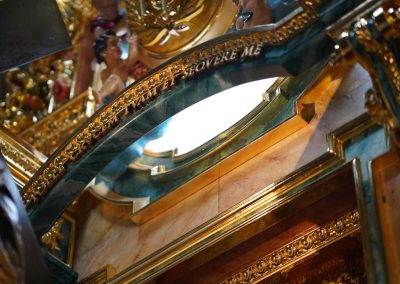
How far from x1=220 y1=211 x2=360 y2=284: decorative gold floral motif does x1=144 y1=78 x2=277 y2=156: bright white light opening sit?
0.63m

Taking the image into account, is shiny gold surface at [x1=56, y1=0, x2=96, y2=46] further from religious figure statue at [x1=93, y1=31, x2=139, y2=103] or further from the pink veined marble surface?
the pink veined marble surface

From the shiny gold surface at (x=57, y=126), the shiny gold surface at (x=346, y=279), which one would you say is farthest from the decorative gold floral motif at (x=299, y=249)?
the shiny gold surface at (x=57, y=126)

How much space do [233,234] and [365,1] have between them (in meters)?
1.08

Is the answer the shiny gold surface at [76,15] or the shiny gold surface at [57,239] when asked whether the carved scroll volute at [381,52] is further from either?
the shiny gold surface at [76,15]

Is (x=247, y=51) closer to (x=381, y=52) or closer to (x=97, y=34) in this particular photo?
(x=381, y=52)

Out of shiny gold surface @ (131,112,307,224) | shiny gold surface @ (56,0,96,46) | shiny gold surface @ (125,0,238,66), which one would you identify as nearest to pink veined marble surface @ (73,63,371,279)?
shiny gold surface @ (131,112,307,224)

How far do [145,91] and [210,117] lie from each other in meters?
0.55

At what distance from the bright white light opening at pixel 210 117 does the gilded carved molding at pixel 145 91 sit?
15.9 inches

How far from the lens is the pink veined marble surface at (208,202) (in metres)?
4.04

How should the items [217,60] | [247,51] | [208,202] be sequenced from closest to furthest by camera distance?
[247,51] < [217,60] < [208,202]

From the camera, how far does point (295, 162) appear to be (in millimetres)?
4055

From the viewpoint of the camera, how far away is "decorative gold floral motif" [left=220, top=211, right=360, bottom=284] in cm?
394

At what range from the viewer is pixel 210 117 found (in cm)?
467

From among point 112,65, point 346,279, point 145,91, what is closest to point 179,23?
point 112,65
